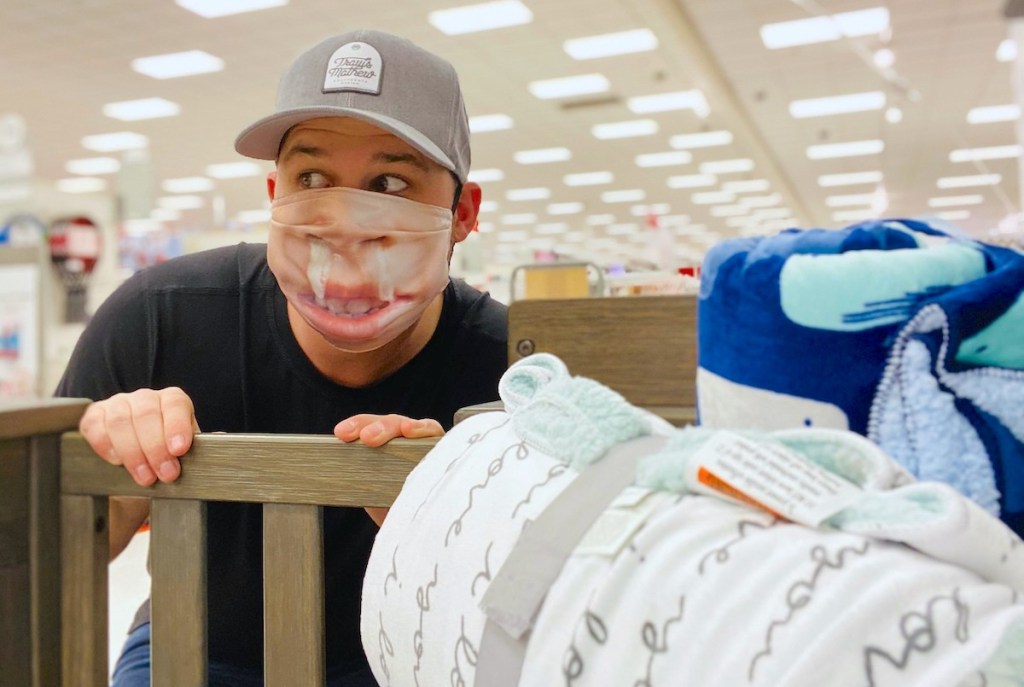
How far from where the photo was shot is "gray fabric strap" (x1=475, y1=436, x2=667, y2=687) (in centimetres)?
52

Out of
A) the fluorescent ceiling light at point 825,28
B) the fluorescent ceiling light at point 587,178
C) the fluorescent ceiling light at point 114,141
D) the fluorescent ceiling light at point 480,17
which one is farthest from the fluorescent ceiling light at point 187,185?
the fluorescent ceiling light at point 825,28

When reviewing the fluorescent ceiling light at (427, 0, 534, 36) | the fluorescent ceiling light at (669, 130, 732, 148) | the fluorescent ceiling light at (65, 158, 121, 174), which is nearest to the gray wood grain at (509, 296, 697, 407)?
the fluorescent ceiling light at (427, 0, 534, 36)

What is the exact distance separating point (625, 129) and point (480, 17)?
3754 millimetres

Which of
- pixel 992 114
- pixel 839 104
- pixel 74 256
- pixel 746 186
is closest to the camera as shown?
pixel 74 256

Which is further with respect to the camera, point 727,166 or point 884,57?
point 727,166

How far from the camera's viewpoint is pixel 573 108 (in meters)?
8.84

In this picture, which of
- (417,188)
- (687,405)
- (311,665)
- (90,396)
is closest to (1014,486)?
(311,665)

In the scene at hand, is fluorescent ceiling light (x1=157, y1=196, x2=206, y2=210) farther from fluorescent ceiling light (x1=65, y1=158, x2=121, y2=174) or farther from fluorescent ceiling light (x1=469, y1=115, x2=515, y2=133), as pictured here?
fluorescent ceiling light (x1=469, y1=115, x2=515, y2=133)

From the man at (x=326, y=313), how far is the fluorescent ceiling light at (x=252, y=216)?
1429 centimetres

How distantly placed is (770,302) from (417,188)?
79cm

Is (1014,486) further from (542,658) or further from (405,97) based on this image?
(405,97)

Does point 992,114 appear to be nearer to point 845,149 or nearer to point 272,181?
point 845,149

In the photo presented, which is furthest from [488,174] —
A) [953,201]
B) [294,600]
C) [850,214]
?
[294,600]

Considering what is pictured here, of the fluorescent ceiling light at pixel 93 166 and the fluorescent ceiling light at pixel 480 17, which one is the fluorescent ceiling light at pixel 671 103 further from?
the fluorescent ceiling light at pixel 93 166
